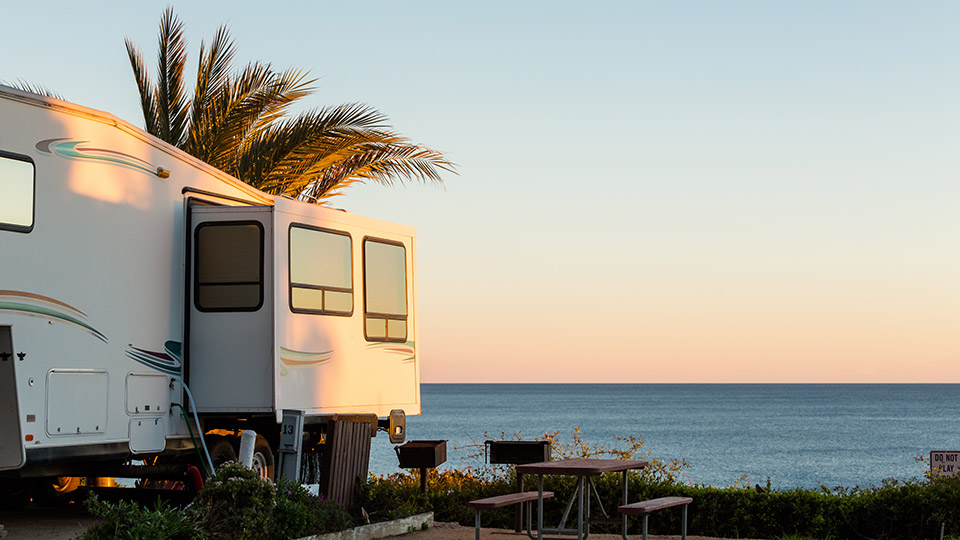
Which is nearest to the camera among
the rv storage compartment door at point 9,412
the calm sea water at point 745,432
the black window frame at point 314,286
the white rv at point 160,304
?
the rv storage compartment door at point 9,412

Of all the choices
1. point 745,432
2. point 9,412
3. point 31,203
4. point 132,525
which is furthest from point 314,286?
point 745,432

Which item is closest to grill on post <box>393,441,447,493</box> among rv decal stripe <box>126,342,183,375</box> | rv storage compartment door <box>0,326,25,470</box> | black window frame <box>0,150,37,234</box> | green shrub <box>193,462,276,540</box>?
rv decal stripe <box>126,342,183,375</box>

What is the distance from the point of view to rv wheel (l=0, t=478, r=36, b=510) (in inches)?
434

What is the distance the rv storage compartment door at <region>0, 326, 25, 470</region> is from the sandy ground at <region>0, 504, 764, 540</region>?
912 mm

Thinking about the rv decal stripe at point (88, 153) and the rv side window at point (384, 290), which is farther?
the rv side window at point (384, 290)

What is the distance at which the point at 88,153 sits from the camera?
9484 millimetres

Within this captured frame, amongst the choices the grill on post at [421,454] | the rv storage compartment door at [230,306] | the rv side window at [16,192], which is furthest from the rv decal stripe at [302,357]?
the rv side window at [16,192]

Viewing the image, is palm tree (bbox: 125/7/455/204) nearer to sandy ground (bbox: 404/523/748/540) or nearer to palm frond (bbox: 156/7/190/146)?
palm frond (bbox: 156/7/190/146)

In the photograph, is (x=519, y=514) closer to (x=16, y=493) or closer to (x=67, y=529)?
(x=67, y=529)

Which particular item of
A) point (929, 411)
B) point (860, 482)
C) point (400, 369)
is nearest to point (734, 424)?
point (929, 411)

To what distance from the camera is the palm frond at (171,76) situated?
15.3 metres

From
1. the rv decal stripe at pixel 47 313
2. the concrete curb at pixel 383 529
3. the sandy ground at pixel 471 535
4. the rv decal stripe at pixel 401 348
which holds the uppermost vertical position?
the rv decal stripe at pixel 47 313

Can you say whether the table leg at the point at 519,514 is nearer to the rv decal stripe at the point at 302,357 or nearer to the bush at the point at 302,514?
the bush at the point at 302,514

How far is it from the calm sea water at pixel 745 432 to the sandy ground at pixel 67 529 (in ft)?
14.8
